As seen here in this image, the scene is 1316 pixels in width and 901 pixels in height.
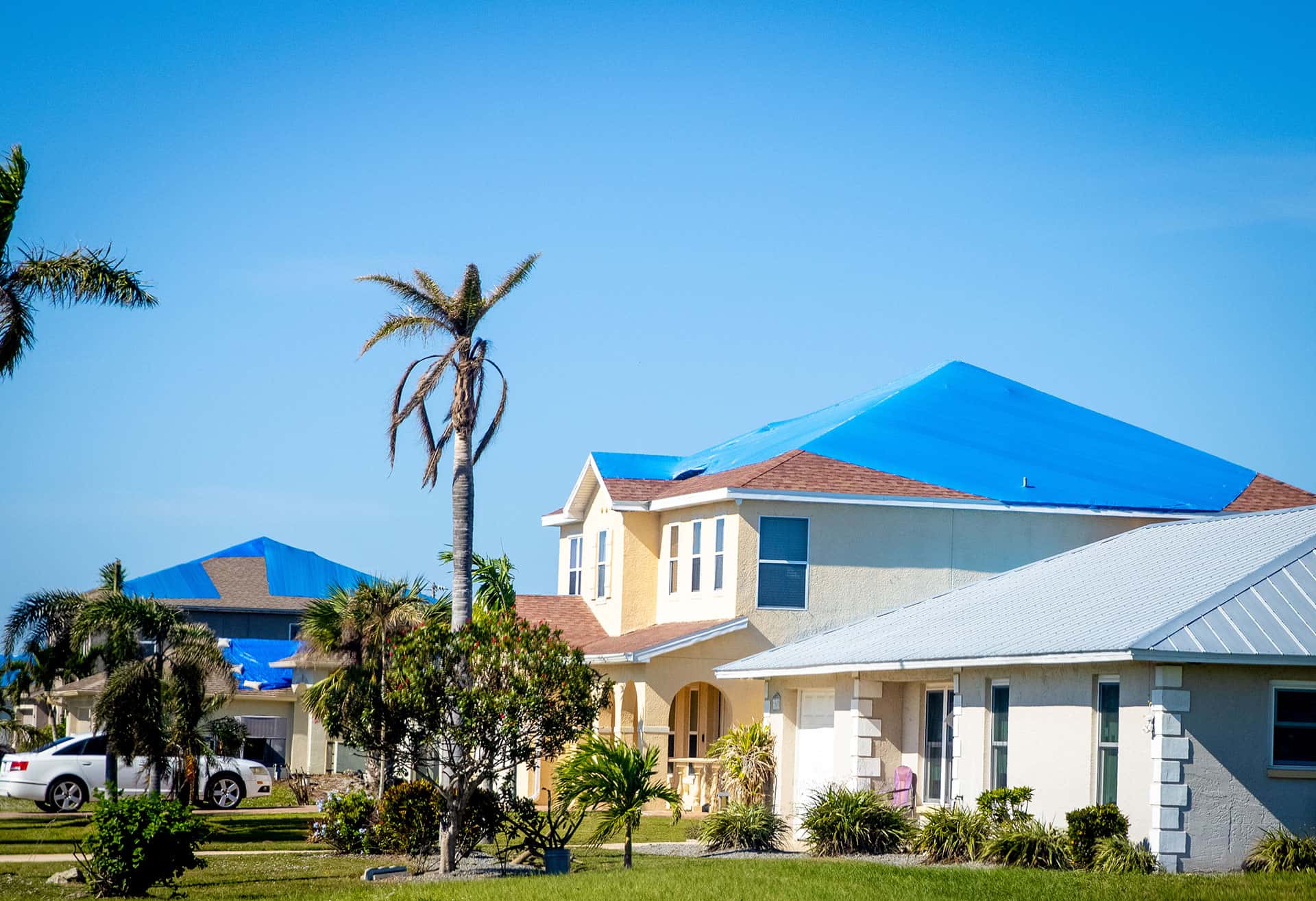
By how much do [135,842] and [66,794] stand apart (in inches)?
667

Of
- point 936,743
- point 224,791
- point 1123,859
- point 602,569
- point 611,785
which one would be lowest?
point 224,791

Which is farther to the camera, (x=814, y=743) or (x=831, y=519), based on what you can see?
(x=831, y=519)

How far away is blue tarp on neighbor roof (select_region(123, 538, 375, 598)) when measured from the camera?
54688 millimetres

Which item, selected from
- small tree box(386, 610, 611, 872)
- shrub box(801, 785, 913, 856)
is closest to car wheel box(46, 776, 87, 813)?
small tree box(386, 610, 611, 872)

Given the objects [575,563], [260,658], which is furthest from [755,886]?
[260,658]

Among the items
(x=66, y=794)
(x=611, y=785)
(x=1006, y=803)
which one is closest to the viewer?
(x=1006, y=803)

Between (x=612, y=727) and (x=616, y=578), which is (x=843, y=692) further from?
(x=616, y=578)

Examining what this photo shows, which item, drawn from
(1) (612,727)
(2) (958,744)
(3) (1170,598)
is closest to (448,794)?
(2) (958,744)

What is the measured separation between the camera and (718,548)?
33.3m

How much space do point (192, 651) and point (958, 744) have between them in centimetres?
1258

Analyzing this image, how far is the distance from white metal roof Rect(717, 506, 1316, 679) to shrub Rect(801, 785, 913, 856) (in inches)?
80.2

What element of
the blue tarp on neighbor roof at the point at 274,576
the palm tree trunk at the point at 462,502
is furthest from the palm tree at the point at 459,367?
the blue tarp on neighbor roof at the point at 274,576

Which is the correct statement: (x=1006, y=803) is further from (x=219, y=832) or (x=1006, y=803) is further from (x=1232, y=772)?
(x=219, y=832)

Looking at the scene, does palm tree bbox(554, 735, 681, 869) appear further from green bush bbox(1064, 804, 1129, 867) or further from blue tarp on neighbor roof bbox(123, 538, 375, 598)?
blue tarp on neighbor roof bbox(123, 538, 375, 598)
